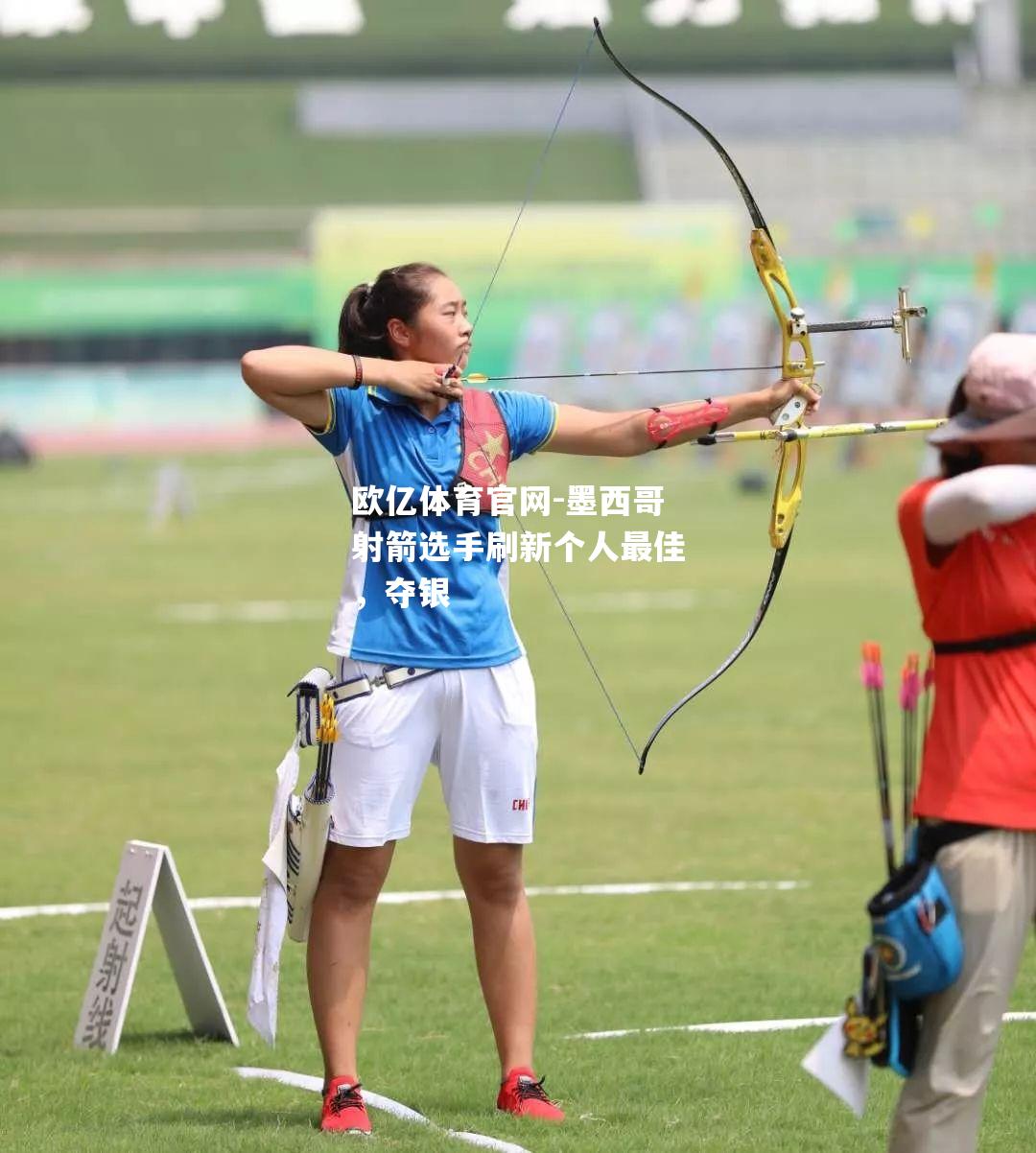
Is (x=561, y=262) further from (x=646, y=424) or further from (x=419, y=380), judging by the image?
(x=419, y=380)

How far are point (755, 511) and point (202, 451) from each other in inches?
666

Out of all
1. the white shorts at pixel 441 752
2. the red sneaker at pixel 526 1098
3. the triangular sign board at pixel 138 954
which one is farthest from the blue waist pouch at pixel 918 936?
the triangular sign board at pixel 138 954

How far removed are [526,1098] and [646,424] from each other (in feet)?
4.72

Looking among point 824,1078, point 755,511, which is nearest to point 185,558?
point 755,511

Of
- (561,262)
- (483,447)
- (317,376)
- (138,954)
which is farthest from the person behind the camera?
(561,262)

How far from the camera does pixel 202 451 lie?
42.7 m

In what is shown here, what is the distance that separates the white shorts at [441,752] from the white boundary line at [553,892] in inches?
123

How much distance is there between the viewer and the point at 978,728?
365 centimetres

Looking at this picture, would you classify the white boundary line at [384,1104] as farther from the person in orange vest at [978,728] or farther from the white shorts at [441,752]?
→ the person in orange vest at [978,728]

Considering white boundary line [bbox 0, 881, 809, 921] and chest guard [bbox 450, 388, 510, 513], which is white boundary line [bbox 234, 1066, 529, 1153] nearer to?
chest guard [bbox 450, 388, 510, 513]

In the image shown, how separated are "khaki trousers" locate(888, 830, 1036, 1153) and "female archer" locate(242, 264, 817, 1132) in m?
1.28

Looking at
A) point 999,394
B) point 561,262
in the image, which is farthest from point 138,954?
point 561,262

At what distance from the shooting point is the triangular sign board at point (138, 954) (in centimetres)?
564

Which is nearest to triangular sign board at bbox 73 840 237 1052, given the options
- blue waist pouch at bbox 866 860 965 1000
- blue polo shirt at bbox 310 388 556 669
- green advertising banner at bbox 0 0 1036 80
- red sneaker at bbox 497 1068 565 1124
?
red sneaker at bbox 497 1068 565 1124
